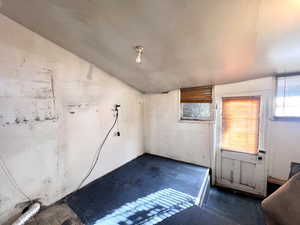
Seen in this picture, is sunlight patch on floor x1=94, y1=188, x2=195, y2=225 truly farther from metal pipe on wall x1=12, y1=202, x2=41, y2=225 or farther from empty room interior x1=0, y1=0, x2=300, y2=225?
metal pipe on wall x1=12, y1=202, x2=41, y2=225

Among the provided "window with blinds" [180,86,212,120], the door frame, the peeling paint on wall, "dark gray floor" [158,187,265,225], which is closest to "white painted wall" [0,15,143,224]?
the peeling paint on wall

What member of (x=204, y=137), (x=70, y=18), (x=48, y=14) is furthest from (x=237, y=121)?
(x=48, y=14)

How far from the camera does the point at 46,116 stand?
1861 mm

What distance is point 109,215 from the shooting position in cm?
173

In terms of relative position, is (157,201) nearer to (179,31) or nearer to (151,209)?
(151,209)

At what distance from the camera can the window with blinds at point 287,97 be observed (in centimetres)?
222

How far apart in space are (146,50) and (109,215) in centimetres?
212

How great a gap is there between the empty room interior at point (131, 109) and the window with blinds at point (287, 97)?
0.02 metres

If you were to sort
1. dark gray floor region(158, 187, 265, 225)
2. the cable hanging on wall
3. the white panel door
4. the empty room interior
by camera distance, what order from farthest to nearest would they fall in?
the white panel door → the cable hanging on wall → dark gray floor region(158, 187, 265, 225) → the empty room interior

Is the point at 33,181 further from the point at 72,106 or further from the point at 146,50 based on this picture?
the point at 146,50

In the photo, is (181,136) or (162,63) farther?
(181,136)

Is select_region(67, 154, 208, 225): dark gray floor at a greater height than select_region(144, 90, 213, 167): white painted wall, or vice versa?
select_region(144, 90, 213, 167): white painted wall

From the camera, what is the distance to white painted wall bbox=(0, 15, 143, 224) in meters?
1.55

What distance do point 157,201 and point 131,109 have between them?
6.56 ft
